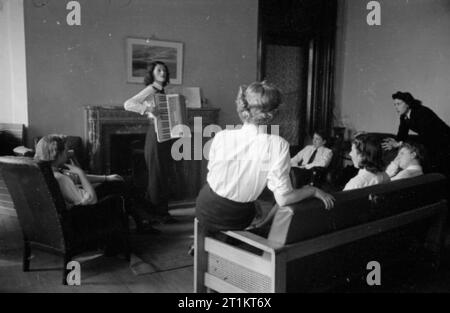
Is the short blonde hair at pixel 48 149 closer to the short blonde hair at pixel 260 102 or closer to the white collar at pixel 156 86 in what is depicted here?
the short blonde hair at pixel 260 102

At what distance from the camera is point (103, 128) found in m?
5.13

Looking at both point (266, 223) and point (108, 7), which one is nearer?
point (266, 223)

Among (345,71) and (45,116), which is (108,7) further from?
(345,71)

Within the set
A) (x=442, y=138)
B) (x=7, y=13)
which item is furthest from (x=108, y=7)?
(x=442, y=138)

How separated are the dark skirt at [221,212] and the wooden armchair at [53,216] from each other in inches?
37.4

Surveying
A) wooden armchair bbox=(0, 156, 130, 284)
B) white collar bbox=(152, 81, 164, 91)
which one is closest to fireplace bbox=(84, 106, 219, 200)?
white collar bbox=(152, 81, 164, 91)

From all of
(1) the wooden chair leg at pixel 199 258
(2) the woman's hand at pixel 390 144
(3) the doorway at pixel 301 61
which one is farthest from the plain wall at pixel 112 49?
(1) the wooden chair leg at pixel 199 258

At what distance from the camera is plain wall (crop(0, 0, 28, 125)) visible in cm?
487

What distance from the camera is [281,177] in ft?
7.42

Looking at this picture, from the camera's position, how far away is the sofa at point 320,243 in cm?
224

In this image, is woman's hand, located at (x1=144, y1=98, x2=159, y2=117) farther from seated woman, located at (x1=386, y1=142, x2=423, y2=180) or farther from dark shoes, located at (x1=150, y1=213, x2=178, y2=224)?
seated woman, located at (x1=386, y1=142, x2=423, y2=180)

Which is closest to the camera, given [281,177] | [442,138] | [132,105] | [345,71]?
[281,177]
